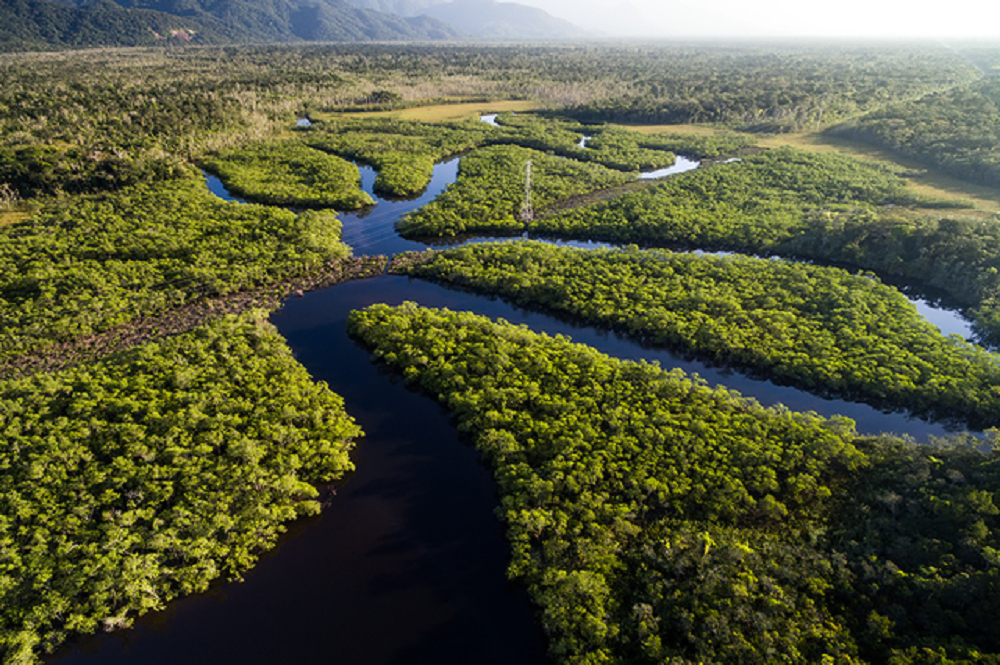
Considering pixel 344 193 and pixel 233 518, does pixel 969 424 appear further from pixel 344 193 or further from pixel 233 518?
pixel 344 193

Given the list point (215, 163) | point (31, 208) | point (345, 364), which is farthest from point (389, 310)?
point (215, 163)

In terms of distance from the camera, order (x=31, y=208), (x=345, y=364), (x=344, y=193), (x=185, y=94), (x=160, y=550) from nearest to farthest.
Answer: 1. (x=160, y=550)
2. (x=345, y=364)
3. (x=31, y=208)
4. (x=344, y=193)
5. (x=185, y=94)

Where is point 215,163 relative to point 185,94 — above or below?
below

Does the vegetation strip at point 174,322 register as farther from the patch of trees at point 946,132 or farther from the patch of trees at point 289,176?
the patch of trees at point 946,132

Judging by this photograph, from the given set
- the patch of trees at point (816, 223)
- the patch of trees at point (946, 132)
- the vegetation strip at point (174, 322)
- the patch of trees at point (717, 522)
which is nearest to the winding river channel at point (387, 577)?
the patch of trees at point (717, 522)

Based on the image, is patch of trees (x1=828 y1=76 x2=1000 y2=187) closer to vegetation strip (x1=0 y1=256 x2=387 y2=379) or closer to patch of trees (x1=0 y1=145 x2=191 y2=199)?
vegetation strip (x1=0 y1=256 x2=387 y2=379)

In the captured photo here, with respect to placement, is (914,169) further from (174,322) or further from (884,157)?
(174,322)

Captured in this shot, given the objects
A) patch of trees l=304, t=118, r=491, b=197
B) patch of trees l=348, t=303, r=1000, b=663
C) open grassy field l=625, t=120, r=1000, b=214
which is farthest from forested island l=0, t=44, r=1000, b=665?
patch of trees l=304, t=118, r=491, b=197
